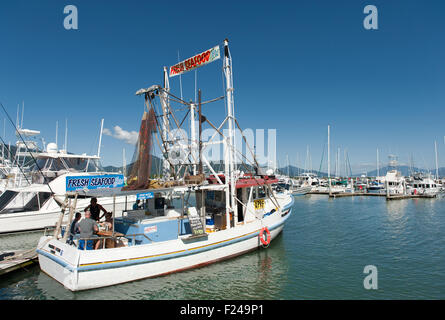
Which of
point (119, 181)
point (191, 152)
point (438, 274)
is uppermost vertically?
point (191, 152)

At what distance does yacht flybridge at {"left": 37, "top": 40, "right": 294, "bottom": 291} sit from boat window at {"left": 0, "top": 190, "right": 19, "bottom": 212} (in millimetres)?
11515

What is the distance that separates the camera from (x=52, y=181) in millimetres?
20625

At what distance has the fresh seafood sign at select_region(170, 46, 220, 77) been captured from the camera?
12438 mm

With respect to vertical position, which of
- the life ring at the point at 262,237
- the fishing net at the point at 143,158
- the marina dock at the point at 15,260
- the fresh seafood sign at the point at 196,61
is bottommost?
the marina dock at the point at 15,260

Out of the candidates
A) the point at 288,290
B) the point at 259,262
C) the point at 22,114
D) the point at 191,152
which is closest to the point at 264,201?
the point at 259,262

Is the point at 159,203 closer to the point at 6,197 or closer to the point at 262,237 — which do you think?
the point at 262,237

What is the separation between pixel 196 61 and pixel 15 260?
11800 millimetres

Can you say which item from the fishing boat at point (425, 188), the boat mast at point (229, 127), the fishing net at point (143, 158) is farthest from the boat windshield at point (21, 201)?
the fishing boat at point (425, 188)

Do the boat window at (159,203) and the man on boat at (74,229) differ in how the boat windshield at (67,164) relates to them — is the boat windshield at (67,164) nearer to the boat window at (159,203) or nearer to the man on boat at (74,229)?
the boat window at (159,203)

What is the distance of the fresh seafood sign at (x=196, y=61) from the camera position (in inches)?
490

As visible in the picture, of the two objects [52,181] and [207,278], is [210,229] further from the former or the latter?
[52,181]

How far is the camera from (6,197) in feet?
64.9
